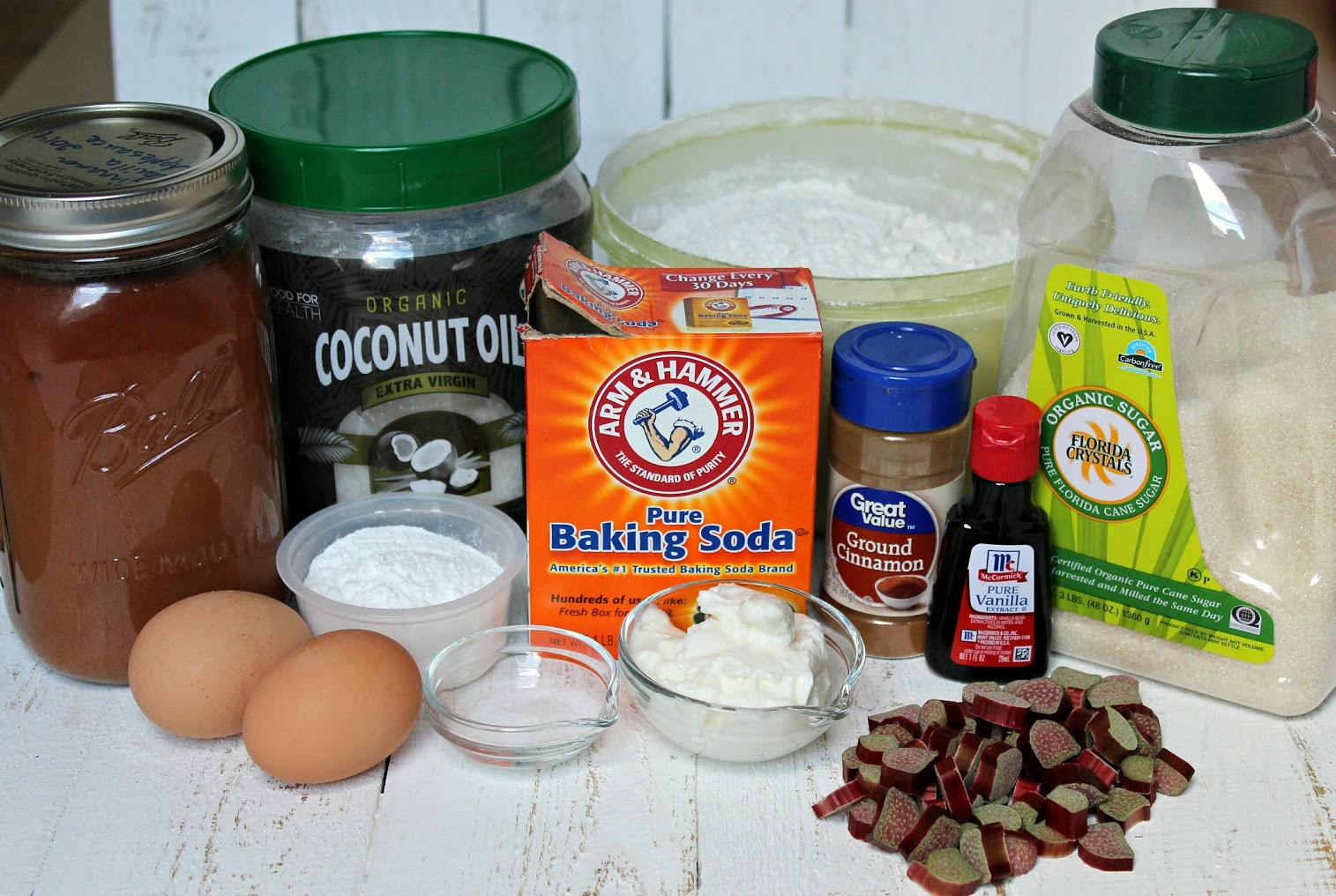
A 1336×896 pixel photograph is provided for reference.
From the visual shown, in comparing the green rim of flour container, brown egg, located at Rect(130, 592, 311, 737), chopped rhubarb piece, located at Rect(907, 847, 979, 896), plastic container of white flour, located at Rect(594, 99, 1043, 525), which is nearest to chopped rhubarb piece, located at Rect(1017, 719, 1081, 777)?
chopped rhubarb piece, located at Rect(907, 847, 979, 896)

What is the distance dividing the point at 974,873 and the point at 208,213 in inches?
27.7

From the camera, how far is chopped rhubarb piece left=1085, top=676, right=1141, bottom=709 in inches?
41.3

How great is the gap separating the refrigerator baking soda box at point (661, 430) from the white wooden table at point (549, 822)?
131 mm

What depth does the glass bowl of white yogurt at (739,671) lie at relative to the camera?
100 cm

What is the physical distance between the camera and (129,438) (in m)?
1.04

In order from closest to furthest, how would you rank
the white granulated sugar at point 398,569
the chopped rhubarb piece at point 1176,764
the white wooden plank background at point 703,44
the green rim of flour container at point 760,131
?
the chopped rhubarb piece at point 1176,764 → the white granulated sugar at point 398,569 → the green rim of flour container at point 760,131 → the white wooden plank background at point 703,44

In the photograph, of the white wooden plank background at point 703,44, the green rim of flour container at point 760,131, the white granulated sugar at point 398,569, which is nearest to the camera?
the white granulated sugar at point 398,569

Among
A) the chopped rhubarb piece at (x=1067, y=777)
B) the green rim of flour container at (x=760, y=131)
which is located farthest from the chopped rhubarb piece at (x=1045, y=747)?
the green rim of flour container at (x=760, y=131)

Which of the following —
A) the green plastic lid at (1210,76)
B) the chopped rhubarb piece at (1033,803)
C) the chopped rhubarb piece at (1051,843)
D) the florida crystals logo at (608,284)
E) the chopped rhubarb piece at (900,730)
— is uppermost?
the green plastic lid at (1210,76)

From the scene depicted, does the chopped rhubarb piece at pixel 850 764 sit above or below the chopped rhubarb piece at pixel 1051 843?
above

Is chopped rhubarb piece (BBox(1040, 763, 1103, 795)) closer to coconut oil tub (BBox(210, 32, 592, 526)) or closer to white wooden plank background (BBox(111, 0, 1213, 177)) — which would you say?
coconut oil tub (BBox(210, 32, 592, 526))

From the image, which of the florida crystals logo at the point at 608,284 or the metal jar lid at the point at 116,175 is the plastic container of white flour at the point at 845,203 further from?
the metal jar lid at the point at 116,175

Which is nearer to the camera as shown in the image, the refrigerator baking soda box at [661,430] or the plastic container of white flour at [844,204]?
the refrigerator baking soda box at [661,430]

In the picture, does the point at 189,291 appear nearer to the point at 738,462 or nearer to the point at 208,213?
the point at 208,213
